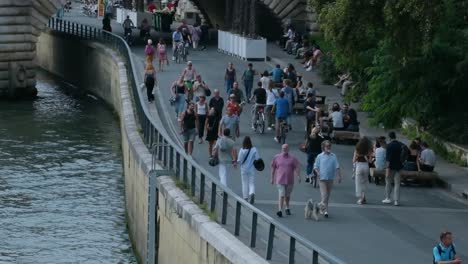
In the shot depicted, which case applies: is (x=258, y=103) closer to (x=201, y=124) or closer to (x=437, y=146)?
(x=201, y=124)

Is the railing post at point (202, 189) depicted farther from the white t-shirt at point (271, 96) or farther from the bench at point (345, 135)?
the white t-shirt at point (271, 96)

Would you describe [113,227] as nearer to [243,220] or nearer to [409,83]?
[409,83]

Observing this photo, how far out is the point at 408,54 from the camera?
99.2 feet

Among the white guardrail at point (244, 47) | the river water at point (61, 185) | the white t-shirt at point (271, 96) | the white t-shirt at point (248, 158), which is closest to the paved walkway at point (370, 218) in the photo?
the white t-shirt at point (248, 158)

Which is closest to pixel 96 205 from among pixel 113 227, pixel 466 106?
pixel 113 227

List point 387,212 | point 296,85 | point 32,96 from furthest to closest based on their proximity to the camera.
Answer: point 32,96
point 296,85
point 387,212

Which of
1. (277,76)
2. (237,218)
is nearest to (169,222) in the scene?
(237,218)

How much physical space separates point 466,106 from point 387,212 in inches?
368

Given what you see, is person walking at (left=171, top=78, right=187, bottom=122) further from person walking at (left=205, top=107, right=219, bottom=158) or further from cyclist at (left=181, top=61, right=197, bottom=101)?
person walking at (left=205, top=107, right=219, bottom=158)

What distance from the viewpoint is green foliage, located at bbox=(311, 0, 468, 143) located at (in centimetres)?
2862

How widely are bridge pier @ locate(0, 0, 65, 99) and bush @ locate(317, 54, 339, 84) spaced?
53.5ft

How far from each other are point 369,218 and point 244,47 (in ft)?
98.2

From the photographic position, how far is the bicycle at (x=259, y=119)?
36031mm

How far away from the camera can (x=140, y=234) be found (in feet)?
92.5
